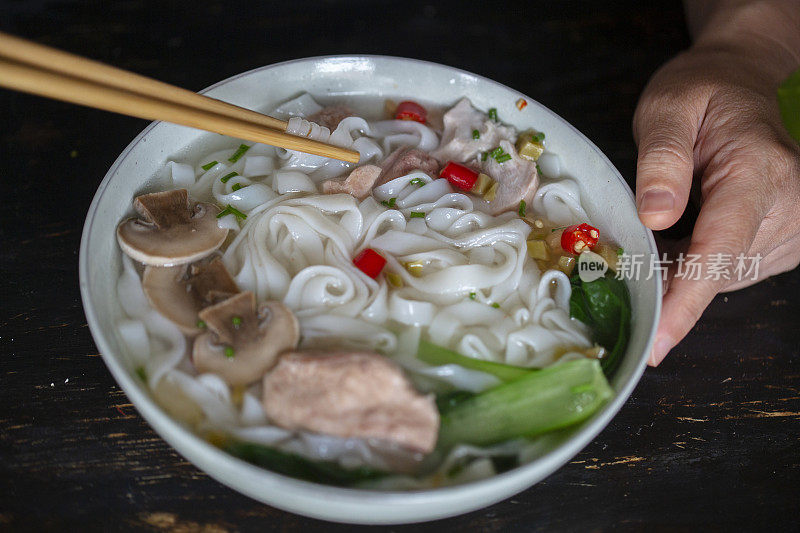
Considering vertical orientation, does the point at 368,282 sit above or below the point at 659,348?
above

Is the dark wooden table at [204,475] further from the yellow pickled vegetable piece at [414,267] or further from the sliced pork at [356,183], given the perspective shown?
the sliced pork at [356,183]

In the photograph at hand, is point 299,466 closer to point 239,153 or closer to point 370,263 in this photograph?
point 370,263

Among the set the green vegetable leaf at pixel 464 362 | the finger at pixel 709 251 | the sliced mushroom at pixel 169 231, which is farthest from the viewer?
the finger at pixel 709 251

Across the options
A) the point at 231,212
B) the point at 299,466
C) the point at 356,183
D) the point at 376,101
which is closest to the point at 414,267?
the point at 356,183

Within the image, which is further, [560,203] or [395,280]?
[560,203]

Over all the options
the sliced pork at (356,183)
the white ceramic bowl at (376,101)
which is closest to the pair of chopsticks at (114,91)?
the sliced pork at (356,183)

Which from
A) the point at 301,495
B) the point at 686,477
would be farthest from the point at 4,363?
the point at 686,477
